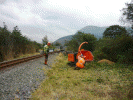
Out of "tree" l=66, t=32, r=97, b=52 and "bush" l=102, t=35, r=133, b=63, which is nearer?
"bush" l=102, t=35, r=133, b=63

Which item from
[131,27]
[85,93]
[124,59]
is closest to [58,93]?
[85,93]

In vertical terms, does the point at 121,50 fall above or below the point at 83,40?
below

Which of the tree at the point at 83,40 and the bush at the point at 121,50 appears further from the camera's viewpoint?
the tree at the point at 83,40

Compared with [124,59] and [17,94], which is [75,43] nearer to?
[124,59]

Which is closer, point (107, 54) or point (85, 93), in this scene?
point (85, 93)

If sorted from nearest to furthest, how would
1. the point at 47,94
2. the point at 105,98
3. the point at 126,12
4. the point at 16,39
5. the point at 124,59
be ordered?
the point at 105,98 → the point at 47,94 → the point at 124,59 → the point at 126,12 → the point at 16,39

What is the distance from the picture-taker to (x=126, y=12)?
1310 cm

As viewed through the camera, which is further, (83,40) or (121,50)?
(83,40)

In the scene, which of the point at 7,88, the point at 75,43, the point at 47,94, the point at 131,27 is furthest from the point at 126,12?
the point at 7,88

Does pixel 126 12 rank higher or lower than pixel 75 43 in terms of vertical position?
higher

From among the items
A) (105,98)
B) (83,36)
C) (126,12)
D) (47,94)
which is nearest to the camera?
(105,98)

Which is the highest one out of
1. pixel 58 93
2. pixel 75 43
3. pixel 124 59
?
pixel 75 43

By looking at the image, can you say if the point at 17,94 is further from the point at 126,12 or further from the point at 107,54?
the point at 126,12

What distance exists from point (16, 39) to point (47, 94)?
11934mm
